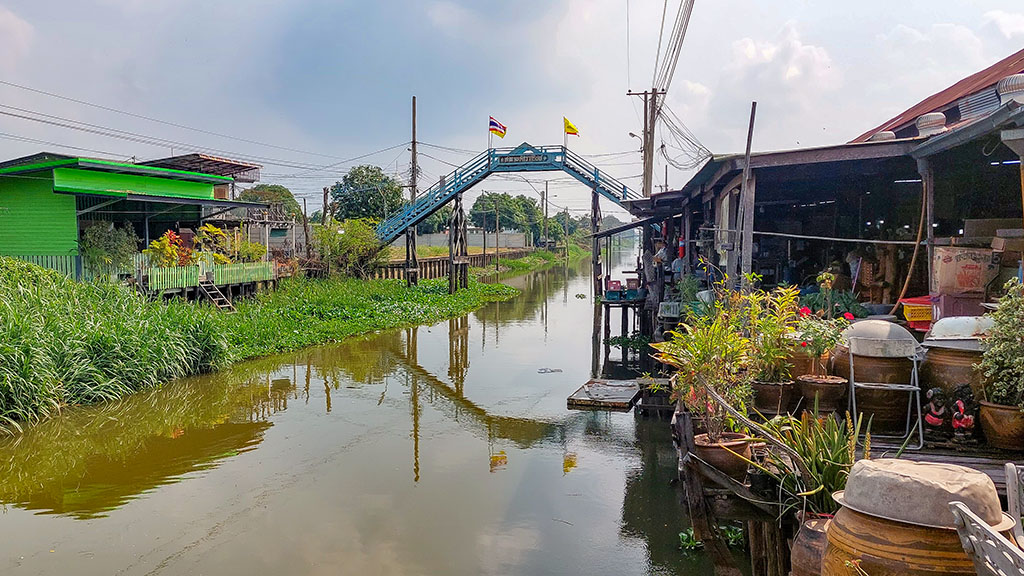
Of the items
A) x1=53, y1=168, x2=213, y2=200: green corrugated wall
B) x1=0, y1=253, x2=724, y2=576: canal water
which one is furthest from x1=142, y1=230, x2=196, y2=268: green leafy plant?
x1=0, y1=253, x2=724, y2=576: canal water

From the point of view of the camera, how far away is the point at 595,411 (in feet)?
37.8

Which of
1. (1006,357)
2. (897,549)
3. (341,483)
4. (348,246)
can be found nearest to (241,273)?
(348,246)

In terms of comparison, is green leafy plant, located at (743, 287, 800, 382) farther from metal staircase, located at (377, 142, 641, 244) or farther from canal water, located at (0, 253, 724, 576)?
metal staircase, located at (377, 142, 641, 244)

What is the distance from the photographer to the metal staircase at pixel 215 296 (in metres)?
18.4

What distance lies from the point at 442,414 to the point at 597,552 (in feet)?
18.3

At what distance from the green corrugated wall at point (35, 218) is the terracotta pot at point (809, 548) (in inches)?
752

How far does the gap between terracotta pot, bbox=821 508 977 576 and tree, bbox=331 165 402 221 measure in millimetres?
38881

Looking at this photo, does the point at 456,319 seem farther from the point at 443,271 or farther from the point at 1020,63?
the point at 1020,63

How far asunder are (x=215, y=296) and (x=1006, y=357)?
18235 mm

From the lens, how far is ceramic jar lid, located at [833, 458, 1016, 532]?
8.16ft

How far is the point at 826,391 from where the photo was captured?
5059 mm

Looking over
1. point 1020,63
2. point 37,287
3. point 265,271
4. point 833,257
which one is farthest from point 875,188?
point 265,271

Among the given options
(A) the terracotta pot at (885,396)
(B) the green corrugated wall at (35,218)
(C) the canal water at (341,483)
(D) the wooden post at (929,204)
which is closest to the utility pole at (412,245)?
(B) the green corrugated wall at (35,218)

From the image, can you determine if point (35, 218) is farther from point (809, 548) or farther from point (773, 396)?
point (809, 548)
